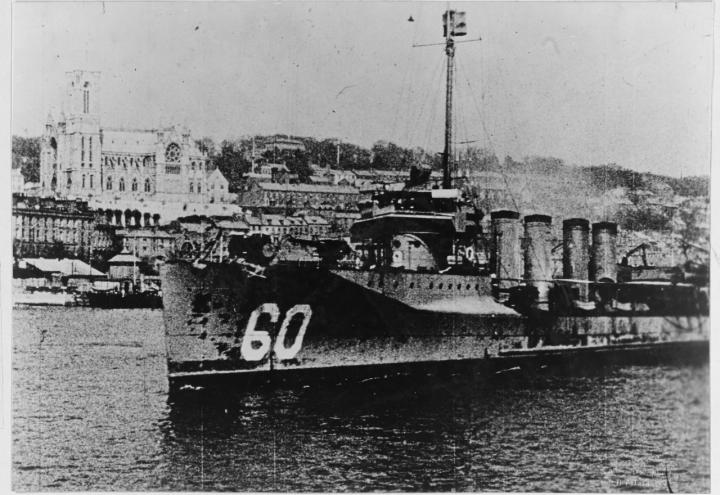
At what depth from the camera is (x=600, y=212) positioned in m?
11.5

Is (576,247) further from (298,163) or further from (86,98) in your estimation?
(86,98)

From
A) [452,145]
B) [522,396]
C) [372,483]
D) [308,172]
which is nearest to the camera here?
[372,483]

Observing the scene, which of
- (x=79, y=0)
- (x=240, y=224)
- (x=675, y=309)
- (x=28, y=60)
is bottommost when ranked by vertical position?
(x=675, y=309)

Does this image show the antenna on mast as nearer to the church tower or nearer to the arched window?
the arched window

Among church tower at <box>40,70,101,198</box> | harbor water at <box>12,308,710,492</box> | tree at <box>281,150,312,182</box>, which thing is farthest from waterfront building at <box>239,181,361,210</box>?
harbor water at <box>12,308,710,492</box>

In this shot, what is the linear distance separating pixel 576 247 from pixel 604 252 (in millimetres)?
455

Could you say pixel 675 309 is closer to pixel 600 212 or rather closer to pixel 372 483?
pixel 600 212

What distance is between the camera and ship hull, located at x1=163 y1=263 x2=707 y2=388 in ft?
34.6

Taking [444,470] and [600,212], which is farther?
[600,212]

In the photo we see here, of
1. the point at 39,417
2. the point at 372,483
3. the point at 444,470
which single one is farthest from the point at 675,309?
the point at 39,417

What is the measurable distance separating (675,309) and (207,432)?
21.0 feet

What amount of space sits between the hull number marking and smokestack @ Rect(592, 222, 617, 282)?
15.4 feet

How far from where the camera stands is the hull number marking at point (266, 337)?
34.3 feet

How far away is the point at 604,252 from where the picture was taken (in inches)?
459
